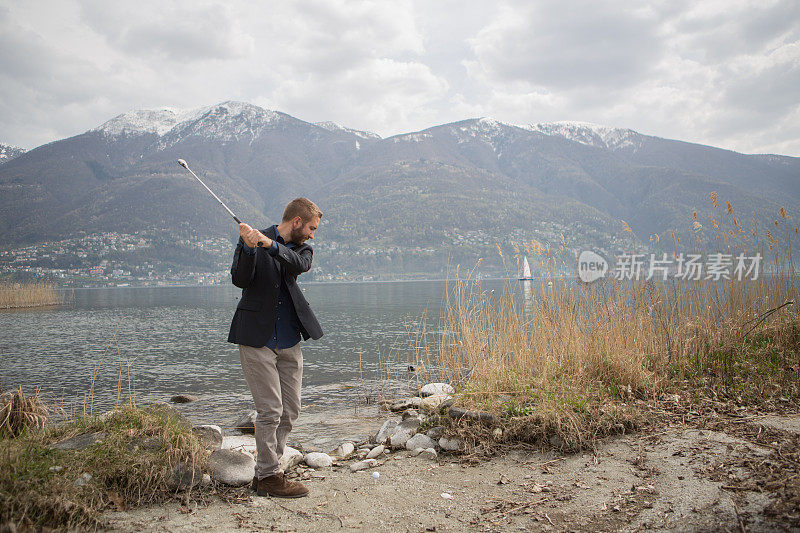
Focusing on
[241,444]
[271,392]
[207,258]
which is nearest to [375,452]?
[241,444]

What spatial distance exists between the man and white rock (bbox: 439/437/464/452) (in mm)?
1663

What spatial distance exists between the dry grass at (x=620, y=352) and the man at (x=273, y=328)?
2.32 metres

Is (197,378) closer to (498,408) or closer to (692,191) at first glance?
(498,408)

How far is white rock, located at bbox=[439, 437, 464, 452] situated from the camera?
4.88 m

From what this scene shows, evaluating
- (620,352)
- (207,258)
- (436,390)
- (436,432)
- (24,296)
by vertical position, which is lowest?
(24,296)

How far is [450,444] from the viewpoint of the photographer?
493 centimetres

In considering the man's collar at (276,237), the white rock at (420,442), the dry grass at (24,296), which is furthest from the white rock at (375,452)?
the dry grass at (24,296)

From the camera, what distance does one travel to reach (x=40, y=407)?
489 centimetres

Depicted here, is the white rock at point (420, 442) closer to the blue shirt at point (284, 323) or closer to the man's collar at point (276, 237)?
the blue shirt at point (284, 323)

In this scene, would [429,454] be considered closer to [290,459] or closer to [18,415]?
[290,459]

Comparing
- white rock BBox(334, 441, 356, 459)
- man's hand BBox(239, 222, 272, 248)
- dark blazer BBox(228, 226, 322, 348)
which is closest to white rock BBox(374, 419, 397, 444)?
white rock BBox(334, 441, 356, 459)

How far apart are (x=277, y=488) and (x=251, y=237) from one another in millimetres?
2039

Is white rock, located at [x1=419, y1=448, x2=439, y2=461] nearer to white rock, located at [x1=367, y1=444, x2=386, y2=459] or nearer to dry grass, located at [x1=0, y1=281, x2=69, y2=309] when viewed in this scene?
white rock, located at [x1=367, y1=444, x2=386, y2=459]

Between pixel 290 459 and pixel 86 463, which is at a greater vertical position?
pixel 86 463
